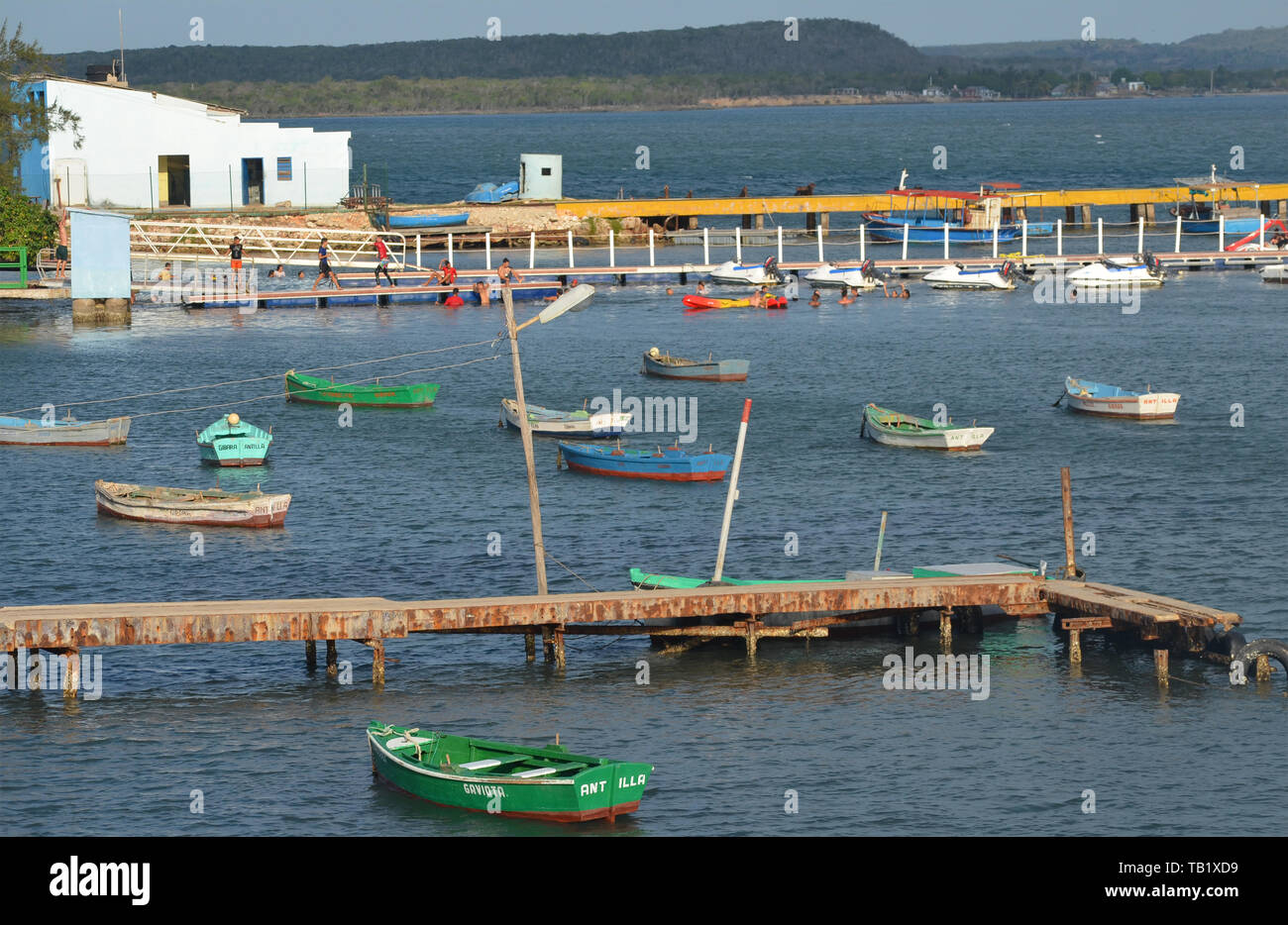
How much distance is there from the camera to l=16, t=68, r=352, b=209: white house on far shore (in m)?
103

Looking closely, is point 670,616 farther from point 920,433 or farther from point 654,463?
point 920,433

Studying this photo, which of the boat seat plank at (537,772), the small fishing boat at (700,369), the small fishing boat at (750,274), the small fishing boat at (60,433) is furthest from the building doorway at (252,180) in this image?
the boat seat plank at (537,772)

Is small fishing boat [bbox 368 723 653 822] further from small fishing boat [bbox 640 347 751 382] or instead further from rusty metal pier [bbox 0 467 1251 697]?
small fishing boat [bbox 640 347 751 382]

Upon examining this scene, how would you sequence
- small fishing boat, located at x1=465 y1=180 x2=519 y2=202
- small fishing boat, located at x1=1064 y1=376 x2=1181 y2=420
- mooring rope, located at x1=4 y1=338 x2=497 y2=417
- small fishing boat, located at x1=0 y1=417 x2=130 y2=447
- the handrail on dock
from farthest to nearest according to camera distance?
1. small fishing boat, located at x1=465 y1=180 x2=519 y2=202
2. the handrail on dock
3. mooring rope, located at x1=4 y1=338 x2=497 y2=417
4. small fishing boat, located at x1=1064 y1=376 x2=1181 y2=420
5. small fishing boat, located at x1=0 y1=417 x2=130 y2=447

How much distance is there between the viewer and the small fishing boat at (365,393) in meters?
64.9

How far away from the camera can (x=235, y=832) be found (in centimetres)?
2872

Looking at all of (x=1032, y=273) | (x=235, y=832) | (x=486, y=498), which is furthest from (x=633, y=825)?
(x=1032, y=273)

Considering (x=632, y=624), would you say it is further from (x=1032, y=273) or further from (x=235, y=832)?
(x=1032, y=273)

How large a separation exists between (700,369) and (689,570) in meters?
27.9

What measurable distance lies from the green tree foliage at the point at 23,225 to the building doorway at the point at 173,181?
1149cm

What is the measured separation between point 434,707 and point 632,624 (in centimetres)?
536

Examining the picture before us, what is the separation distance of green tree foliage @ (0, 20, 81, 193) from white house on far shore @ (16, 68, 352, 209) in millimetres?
782

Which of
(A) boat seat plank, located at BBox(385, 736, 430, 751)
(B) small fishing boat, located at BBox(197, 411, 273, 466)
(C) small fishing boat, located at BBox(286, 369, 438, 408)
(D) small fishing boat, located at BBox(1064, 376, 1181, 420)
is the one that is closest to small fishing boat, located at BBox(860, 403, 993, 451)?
(D) small fishing boat, located at BBox(1064, 376, 1181, 420)
